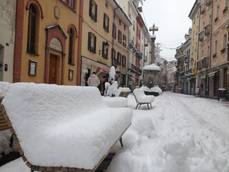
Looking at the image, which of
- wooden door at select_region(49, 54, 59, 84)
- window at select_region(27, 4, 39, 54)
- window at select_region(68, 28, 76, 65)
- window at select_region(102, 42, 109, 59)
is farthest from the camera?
window at select_region(102, 42, 109, 59)

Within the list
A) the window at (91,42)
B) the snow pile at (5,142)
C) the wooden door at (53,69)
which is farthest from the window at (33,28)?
the snow pile at (5,142)

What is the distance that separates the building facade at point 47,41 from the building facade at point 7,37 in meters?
0.22

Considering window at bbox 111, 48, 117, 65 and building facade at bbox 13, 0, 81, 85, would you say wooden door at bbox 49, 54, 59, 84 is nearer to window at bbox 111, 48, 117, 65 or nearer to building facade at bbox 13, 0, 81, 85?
building facade at bbox 13, 0, 81, 85

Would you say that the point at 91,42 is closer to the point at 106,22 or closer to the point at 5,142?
the point at 106,22

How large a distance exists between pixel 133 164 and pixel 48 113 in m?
1.59

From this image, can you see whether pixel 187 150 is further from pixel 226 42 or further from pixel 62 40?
pixel 226 42

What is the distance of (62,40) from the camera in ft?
50.5

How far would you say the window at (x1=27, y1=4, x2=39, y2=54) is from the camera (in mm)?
12320

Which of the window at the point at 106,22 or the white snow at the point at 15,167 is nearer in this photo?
the white snow at the point at 15,167

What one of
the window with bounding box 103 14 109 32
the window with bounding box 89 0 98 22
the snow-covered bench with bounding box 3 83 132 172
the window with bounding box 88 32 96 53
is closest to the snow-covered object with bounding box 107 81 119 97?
the window with bounding box 88 32 96 53

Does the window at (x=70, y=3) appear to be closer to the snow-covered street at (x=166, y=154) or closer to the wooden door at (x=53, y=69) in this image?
the wooden door at (x=53, y=69)

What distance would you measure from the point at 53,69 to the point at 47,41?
178 centimetres

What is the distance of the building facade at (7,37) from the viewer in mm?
10414

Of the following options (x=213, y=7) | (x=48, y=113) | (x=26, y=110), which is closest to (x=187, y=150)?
(x=48, y=113)
